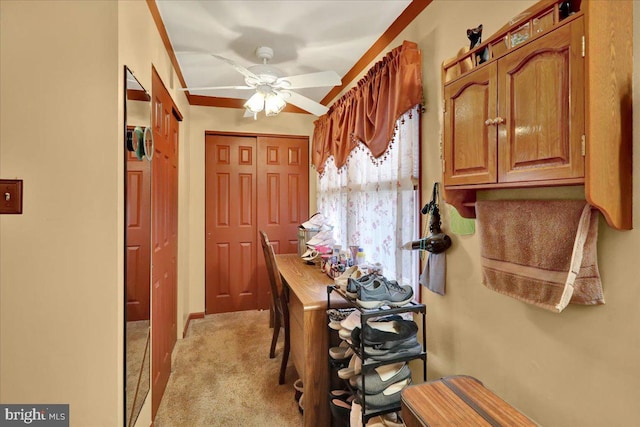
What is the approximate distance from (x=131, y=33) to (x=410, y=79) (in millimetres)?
1438

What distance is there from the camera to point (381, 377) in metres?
→ 1.54

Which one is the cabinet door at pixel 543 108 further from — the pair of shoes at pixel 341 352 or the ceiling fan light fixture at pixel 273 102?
the ceiling fan light fixture at pixel 273 102

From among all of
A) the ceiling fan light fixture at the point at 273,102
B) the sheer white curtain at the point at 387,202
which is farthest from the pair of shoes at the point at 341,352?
the ceiling fan light fixture at the point at 273,102

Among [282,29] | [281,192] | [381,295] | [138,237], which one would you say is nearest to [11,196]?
[138,237]

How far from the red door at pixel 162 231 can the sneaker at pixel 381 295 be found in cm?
127

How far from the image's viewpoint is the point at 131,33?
60.1 inches

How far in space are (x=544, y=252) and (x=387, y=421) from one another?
1065mm

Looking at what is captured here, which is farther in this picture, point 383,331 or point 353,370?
point 353,370

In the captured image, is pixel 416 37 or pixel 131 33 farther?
pixel 416 37

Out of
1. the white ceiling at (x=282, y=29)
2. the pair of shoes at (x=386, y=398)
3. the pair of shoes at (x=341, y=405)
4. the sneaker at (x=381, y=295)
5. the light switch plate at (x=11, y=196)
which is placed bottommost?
the pair of shoes at (x=341, y=405)

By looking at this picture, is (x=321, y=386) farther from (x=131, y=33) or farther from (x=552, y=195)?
→ (x=131, y=33)

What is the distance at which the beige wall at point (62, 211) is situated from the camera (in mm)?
1269

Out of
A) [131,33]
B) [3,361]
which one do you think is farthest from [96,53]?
[3,361]

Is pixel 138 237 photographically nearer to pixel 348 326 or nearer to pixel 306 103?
pixel 348 326
